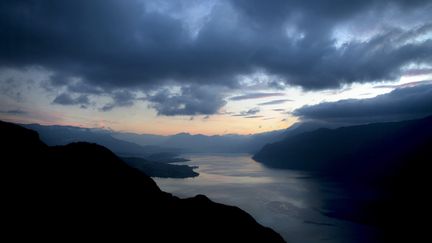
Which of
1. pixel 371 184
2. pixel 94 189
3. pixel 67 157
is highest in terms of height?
pixel 67 157

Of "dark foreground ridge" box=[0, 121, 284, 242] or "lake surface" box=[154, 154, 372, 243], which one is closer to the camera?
"dark foreground ridge" box=[0, 121, 284, 242]

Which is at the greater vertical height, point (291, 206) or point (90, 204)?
point (90, 204)

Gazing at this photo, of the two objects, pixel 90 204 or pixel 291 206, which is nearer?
pixel 90 204

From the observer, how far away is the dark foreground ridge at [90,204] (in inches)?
1049

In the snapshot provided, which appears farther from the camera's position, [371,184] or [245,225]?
[371,184]

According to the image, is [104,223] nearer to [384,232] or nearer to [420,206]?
[384,232]

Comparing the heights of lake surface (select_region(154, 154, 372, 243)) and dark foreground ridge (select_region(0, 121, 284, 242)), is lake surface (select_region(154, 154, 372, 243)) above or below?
below

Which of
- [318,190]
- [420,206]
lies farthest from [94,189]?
[318,190]

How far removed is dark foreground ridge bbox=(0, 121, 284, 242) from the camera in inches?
1049

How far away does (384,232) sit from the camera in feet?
302

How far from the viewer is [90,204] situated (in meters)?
32.5

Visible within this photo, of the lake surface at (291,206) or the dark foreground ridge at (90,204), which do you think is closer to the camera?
the dark foreground ridge at (90,204)

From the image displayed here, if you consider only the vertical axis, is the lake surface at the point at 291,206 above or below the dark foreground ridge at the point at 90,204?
below

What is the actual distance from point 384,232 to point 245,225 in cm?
7307
